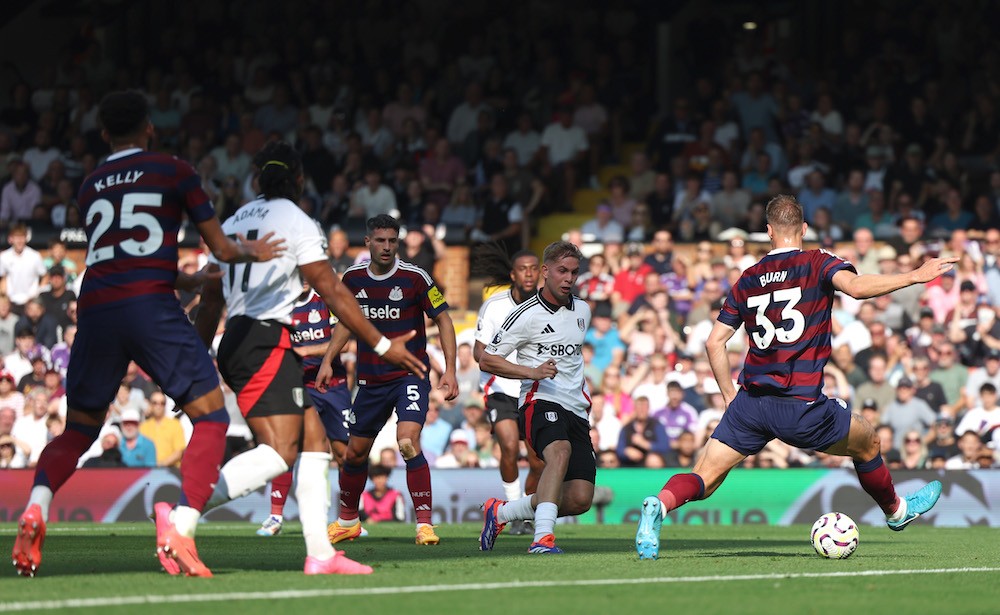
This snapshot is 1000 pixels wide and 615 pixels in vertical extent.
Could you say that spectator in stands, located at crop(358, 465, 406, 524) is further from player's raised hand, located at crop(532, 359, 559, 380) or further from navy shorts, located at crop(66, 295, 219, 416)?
navy shorts, located at crop(66, 295, 219, 416)

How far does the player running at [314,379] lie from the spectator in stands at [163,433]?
4.91m

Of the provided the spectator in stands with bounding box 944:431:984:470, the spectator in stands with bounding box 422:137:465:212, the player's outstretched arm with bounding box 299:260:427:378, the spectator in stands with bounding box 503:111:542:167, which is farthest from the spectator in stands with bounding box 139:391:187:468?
the player's outstretched arm with bounding box 299:260:427:378

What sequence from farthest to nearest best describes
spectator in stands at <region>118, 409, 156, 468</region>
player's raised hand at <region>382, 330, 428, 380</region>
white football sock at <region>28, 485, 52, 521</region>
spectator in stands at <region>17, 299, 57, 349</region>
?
spectator in stands at <region>17, 299, 57, 349</region> < spectator in stands at <region>118, 409, 156, 468</region> < white football sock at <region>28, 485, 52, 521</region> < player's raised hand at <region>382, 330, 428, 380</region>

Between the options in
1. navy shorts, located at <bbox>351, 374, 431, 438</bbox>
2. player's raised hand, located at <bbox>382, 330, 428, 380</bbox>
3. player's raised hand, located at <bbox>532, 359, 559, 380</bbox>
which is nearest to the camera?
player's raised hand, located at <bbox>382, 330, 428, 380</bbox>

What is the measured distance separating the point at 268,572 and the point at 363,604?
69.4 inches

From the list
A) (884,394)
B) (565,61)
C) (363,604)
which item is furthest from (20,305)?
(363,604)

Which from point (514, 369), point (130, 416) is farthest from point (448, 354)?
point (130, 416)

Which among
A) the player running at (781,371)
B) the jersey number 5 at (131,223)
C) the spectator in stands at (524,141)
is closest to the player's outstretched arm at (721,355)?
the player running at (781,371)

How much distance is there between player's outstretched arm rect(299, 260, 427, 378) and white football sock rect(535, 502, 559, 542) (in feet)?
8.20

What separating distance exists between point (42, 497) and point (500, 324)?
5.54m

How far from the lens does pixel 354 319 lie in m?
7.55

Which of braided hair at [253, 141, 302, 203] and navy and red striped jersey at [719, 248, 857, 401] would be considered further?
navy and red striped jersey at [719, 248, 857, 401]

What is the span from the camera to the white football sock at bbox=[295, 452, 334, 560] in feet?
24.9

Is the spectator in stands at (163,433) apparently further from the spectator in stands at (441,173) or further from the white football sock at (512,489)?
the white football sock at (512,489)
